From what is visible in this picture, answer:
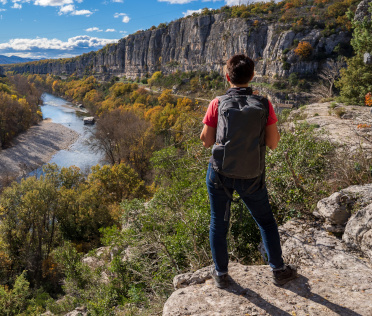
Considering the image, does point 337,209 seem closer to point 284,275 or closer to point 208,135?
point 284,275

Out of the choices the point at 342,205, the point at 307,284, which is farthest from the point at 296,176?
the point at 307,284

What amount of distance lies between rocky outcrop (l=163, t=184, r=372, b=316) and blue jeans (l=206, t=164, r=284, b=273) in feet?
0.89

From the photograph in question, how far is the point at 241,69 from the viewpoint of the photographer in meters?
2.06

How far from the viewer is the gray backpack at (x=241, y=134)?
1.94m

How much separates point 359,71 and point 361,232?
9667 mm

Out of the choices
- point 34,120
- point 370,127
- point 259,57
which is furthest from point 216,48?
point 370,127

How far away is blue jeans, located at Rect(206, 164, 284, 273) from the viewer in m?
2.14

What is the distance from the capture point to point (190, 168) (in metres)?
5.59

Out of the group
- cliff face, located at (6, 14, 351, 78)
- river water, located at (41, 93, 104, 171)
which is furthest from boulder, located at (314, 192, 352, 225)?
cliff face, located at (6, 14, 351, 78)

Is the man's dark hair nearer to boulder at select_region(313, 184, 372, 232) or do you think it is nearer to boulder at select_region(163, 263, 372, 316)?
boulder at select_region(163, 263, 372, 316)

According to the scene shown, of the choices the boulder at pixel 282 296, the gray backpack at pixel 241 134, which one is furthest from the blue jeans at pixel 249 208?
the boulder at pixel 282 296

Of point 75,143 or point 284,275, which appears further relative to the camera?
point 75,143

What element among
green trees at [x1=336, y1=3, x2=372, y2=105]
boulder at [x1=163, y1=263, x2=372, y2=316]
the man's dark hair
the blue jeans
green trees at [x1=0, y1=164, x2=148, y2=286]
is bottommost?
green trees at [x1=0, y1=164, x2=148, y2=286]

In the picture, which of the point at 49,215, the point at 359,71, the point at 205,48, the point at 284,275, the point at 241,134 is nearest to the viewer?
the point at 241,134
